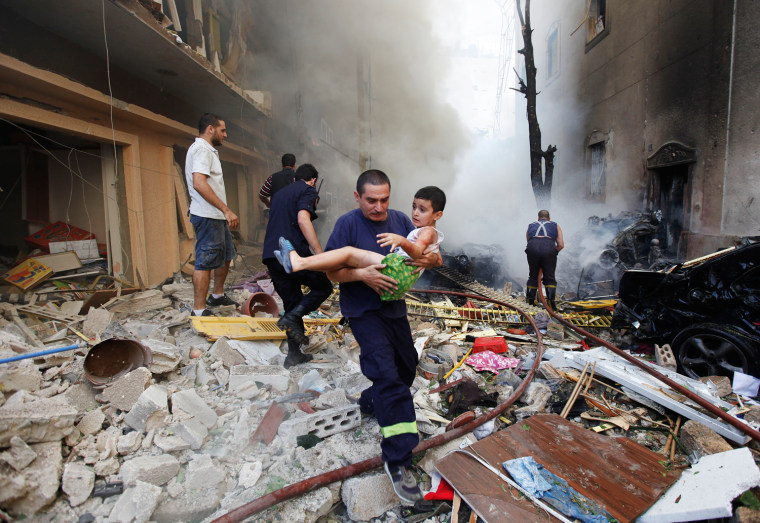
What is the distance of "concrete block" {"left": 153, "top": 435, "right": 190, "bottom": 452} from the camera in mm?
2170

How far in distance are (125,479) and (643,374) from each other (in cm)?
393

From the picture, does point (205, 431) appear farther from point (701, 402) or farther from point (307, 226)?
point (701, 402)

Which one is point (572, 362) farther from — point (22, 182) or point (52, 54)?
point (22, 182)

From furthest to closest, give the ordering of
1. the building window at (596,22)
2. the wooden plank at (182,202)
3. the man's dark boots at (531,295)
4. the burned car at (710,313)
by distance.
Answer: the building window at (596,22), the wooden plank at (182,202), the man's dark boots at (531,295), the burned car at (710,313)

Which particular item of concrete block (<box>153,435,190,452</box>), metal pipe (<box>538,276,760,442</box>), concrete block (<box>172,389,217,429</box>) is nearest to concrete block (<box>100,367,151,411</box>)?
concrete block (<box>172,389,217,429</box>)

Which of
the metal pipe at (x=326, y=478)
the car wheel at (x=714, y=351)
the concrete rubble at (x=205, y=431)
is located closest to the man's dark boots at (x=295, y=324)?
the concrete rubble at (x=205, y=431)

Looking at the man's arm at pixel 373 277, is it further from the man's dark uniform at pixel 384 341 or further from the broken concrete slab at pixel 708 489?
the broken concrete slab at pixel 708 489

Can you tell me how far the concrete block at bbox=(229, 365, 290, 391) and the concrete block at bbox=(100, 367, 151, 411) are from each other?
60 centimetres

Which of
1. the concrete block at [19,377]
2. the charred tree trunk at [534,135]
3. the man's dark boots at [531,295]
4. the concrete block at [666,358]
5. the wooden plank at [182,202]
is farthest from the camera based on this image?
the charred tree trunk at [534,135]

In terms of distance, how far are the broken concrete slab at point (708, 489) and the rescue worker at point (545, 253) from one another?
159 inches

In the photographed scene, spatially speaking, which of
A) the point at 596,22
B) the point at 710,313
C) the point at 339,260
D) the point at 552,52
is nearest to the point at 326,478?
the point at 339,260

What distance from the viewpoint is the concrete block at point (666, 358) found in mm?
3695

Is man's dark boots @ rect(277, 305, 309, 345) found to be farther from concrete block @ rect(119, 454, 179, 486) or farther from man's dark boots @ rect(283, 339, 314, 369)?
concrete block @ rect(119, 454, 179, 486)

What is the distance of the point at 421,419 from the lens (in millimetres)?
2703
